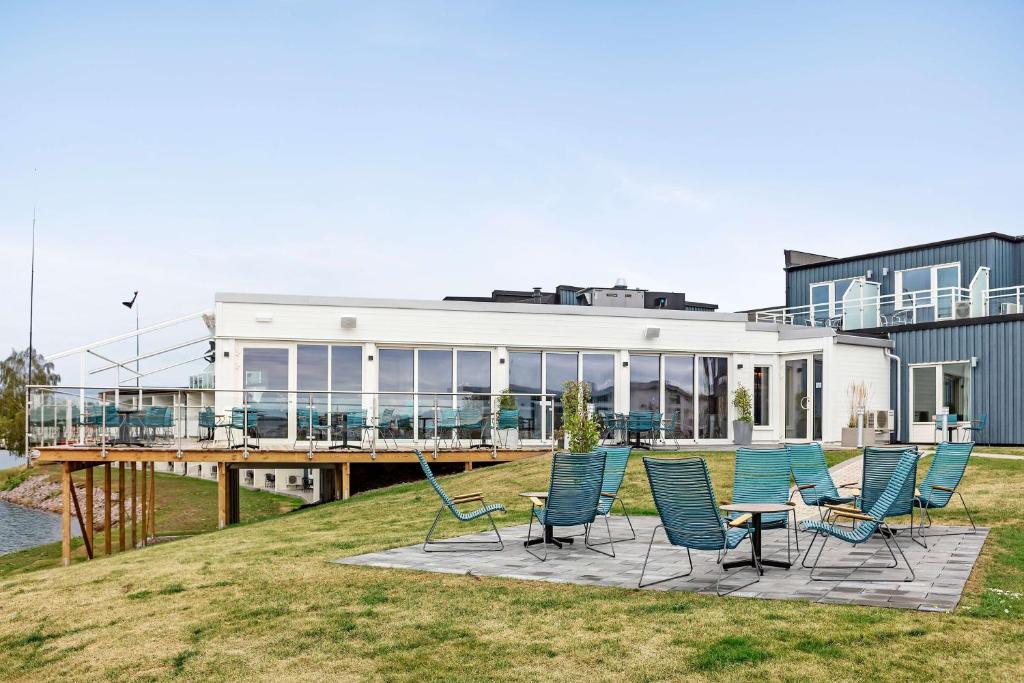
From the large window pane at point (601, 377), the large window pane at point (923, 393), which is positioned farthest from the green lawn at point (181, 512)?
the large window pane at point (923, 393)

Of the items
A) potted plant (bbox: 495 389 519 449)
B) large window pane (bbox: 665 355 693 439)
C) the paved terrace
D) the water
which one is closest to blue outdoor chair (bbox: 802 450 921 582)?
the paved terrace

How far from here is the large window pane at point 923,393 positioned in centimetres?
2253

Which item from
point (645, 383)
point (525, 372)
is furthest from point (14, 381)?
point (645, 383)

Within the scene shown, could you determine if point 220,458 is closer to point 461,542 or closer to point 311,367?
point 311,367

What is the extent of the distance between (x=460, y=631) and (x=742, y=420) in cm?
1629

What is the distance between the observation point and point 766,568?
23.7ft

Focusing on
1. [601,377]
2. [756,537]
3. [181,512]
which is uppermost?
[601,377]

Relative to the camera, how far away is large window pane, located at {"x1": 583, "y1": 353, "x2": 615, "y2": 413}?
67.3 feet

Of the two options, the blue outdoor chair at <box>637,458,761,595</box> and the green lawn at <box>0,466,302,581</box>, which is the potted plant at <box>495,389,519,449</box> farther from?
the blue outdoor chair at <box>637,458,761,595</box>

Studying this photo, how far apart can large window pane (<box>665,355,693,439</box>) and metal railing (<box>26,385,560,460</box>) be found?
5372 mm

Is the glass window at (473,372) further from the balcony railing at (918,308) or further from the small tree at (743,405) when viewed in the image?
the balcony railing at (918,308)

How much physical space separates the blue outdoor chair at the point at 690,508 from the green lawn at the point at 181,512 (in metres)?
12.3

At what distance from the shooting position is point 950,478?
9.55 meters

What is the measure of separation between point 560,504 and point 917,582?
3116 mm
